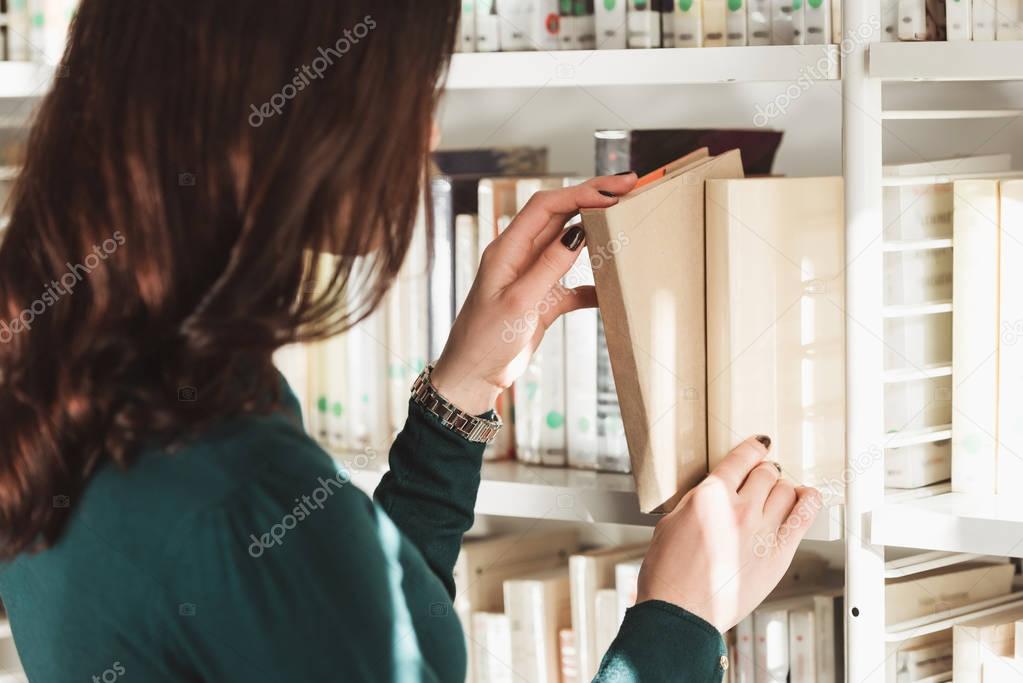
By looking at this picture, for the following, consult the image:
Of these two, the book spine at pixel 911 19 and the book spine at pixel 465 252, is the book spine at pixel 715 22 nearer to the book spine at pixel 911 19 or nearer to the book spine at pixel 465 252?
the book spine at pixel 911 19

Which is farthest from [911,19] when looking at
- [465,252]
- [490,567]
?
[490,567]

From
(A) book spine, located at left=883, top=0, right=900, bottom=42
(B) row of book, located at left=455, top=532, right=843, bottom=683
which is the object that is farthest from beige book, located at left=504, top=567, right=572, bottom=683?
(A) book spine, located at left=883, top=0, right=900, bottom=42

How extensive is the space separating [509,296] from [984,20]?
0.44 metres

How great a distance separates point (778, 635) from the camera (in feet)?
3.47

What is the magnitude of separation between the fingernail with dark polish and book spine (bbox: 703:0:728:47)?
0.73 ft

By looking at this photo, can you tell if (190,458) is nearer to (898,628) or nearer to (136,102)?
(136,102)

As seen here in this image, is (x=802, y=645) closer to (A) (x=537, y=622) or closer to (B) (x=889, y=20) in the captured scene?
(A) (x=537, y=622)

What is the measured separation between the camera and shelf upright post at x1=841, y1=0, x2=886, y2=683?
2.89 ft

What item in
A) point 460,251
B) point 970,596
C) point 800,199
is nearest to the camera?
point 800,199

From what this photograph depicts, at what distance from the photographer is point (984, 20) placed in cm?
92

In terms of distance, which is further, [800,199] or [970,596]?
[970,596]

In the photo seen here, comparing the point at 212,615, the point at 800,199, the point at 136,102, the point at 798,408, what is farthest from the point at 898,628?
the point at 136,102

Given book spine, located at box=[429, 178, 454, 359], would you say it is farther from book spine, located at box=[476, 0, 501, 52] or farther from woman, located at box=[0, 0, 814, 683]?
woman, located at box=[0, 0, 814, 683]

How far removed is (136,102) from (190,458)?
19 cm
